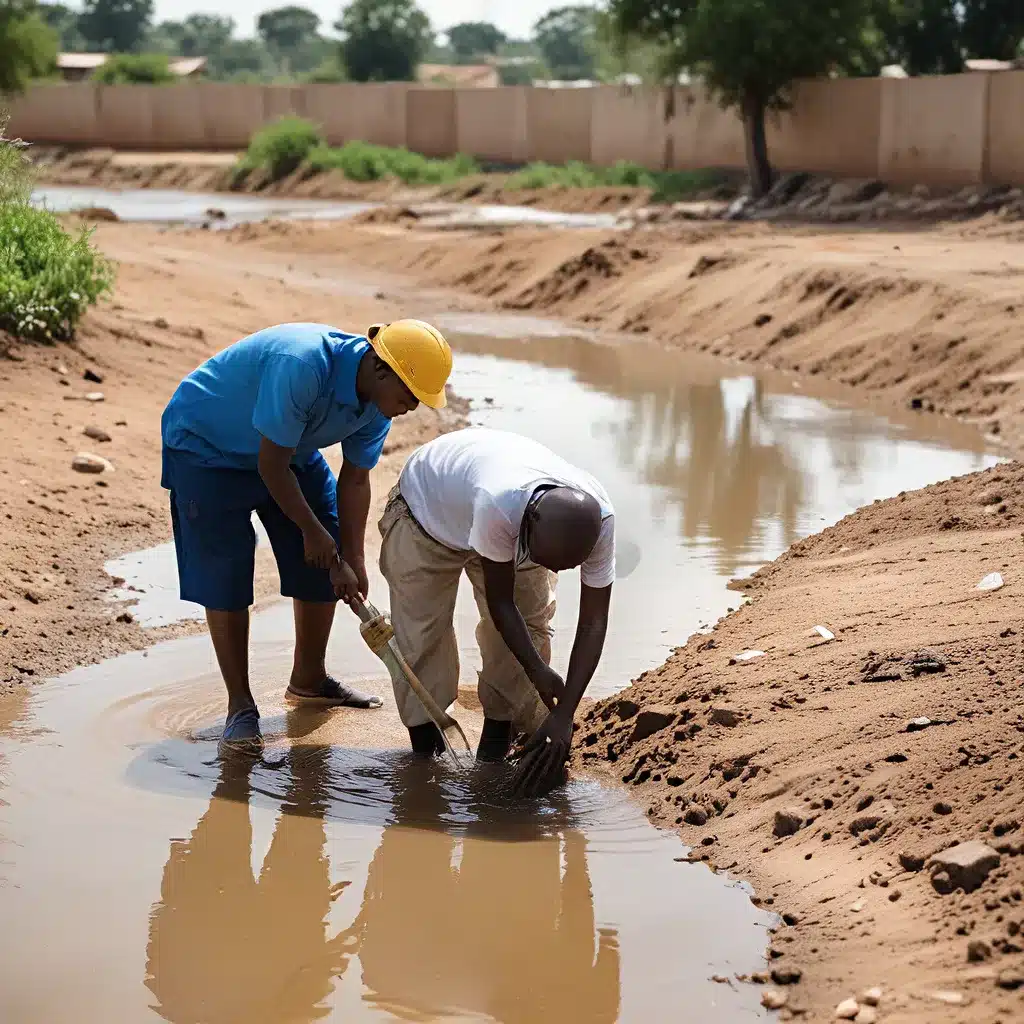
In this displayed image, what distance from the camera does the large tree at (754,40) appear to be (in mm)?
23000

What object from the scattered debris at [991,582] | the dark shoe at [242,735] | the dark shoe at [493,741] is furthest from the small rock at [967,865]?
the dark shoe at [242,735]

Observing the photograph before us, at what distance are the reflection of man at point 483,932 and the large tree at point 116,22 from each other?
293 ft

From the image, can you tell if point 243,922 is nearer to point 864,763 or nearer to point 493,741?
point 493,741

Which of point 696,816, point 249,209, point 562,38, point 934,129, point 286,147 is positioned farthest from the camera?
point 562,38

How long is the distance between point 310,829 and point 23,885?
30.8 inches

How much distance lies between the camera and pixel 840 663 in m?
4.66

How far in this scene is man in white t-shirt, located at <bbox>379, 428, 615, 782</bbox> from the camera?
3793 mm

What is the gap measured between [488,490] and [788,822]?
116cm

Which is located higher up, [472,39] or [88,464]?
[472,39]

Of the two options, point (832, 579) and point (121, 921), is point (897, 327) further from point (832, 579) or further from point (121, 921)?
point (121, 921)

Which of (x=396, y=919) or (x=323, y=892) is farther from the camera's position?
(x=323, y=892)

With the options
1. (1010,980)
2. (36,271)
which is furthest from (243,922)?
(36,271)

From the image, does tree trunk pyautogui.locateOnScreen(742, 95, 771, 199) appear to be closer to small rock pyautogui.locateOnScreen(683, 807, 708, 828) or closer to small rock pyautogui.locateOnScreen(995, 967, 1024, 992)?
small rock pyautogui.locateOnScreen(683, 807, 708, 828)

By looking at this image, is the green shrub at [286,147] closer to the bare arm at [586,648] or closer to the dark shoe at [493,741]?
the dark shoe at [493,741]
